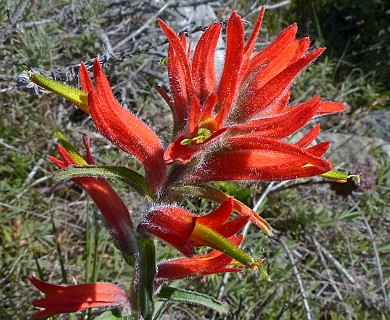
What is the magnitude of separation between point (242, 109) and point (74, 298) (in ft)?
2.08

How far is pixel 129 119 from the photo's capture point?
3.87ft

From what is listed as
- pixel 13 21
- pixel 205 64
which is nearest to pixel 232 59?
pixel 205 64

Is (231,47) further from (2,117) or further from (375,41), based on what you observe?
(375,41)

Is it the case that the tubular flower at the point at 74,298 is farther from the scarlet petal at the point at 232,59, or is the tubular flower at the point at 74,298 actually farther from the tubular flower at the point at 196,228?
the scarlet petal at the point at 232,59

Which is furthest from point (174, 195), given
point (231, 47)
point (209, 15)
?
point (209, 15)

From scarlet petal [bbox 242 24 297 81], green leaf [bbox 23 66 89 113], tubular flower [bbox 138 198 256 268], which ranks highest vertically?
green leaf [bbox 23 66 89 113]

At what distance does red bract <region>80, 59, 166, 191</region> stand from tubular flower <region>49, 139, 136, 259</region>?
0.52 ft

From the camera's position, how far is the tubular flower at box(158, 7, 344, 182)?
1.05 metres

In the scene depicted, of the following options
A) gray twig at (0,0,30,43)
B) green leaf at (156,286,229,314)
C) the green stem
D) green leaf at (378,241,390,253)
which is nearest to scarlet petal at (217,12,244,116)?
the green stem

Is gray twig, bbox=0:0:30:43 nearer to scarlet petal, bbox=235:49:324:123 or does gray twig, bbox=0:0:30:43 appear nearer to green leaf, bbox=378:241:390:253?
scarlet petal, bbox=235:49:324:123

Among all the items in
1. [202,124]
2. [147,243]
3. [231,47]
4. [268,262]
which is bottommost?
[268,262]

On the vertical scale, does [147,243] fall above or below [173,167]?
below

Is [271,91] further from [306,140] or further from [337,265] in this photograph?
[337,265]

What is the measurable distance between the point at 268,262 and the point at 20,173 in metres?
1.15
